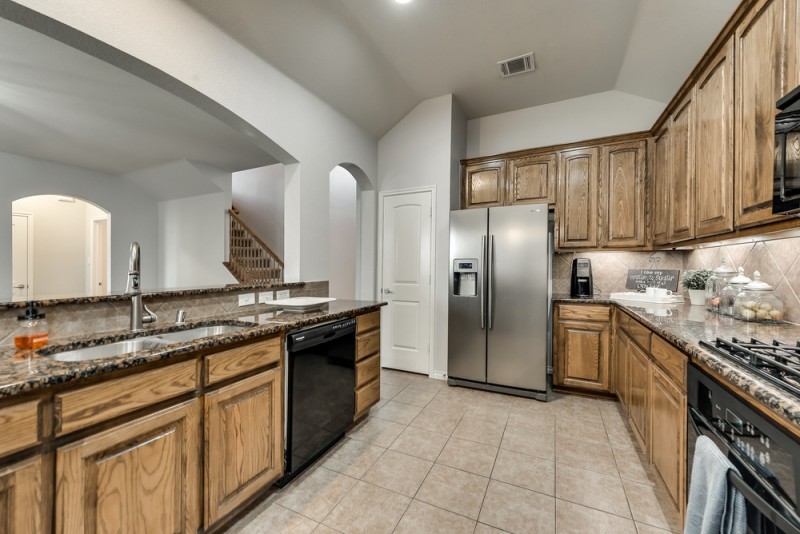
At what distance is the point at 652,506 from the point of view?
1.68m

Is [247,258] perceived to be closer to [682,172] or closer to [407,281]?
[407,281]

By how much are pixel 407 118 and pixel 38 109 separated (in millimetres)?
3761

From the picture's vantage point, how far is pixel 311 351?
1947mm

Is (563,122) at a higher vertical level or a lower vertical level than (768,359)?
higher

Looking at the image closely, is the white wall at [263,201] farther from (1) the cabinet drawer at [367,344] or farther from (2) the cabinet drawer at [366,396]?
(2) the cabinet drawer at [366,396]

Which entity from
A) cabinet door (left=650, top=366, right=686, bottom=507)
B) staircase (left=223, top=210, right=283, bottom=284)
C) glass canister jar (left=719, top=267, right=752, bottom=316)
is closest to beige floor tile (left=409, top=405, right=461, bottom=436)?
cabinet door (left=650, top=366, right=686, bottom=507)

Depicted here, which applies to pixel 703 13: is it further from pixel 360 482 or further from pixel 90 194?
pixel 90 194

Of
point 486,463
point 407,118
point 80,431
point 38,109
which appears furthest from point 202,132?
point 486,463

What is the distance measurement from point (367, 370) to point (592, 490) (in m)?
Result: 1.58

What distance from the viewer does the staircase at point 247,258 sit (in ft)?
17.7

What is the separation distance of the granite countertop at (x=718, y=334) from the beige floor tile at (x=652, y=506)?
85 centimetres

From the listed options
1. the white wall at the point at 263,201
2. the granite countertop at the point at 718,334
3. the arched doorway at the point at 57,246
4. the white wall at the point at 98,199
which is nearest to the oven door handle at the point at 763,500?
the granite countertop at the point at 718,334

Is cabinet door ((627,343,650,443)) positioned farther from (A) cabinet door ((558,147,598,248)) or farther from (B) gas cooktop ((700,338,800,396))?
(A) cabinet door ((558,147,598,248))

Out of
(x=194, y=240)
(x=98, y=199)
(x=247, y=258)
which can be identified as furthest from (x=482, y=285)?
(x=98, y=199)
